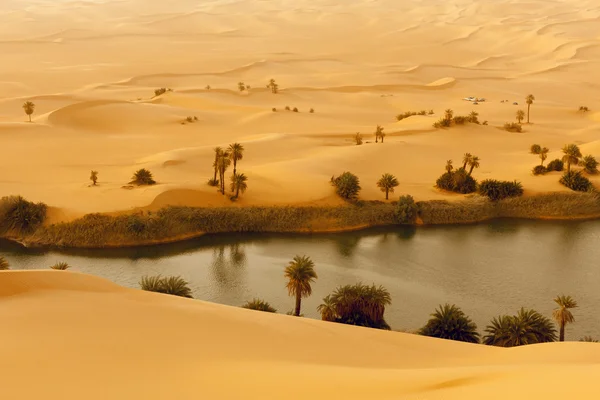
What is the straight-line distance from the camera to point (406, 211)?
114ft

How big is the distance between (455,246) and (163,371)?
79.6 feet

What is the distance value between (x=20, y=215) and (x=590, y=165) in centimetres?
3503

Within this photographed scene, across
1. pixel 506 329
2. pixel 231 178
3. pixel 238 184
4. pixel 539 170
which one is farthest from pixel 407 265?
pixel 539 170

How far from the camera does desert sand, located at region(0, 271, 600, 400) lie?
8.97 m

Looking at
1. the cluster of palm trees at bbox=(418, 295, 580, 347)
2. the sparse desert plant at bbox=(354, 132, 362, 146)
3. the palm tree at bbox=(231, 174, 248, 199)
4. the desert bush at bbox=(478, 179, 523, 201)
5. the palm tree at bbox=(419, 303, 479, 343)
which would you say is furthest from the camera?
the sparse desert plant at bbox=(354, 132, 362, 146)

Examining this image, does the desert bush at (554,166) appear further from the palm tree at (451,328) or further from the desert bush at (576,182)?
the palm tree at (451,328)

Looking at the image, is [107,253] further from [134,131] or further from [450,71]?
[450,71]

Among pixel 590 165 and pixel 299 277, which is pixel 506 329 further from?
pixel 590 165

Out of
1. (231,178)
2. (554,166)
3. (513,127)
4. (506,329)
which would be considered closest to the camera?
(506,329)

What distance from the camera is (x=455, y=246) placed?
32.1 meters

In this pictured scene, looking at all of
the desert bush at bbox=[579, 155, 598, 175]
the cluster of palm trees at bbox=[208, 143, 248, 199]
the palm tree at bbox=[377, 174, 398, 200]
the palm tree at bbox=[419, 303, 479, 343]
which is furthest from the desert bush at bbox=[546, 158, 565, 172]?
the palm tree at bbox=[419, 303, 479, 343]

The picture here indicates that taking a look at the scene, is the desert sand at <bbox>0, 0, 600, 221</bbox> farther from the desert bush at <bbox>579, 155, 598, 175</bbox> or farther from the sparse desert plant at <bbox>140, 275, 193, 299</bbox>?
the sparse desert plant at <bbox>140, 275, 193, 299</bbox>

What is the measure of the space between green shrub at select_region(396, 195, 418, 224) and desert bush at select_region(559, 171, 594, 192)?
1081 centimetres

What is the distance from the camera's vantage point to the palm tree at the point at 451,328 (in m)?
20.0
